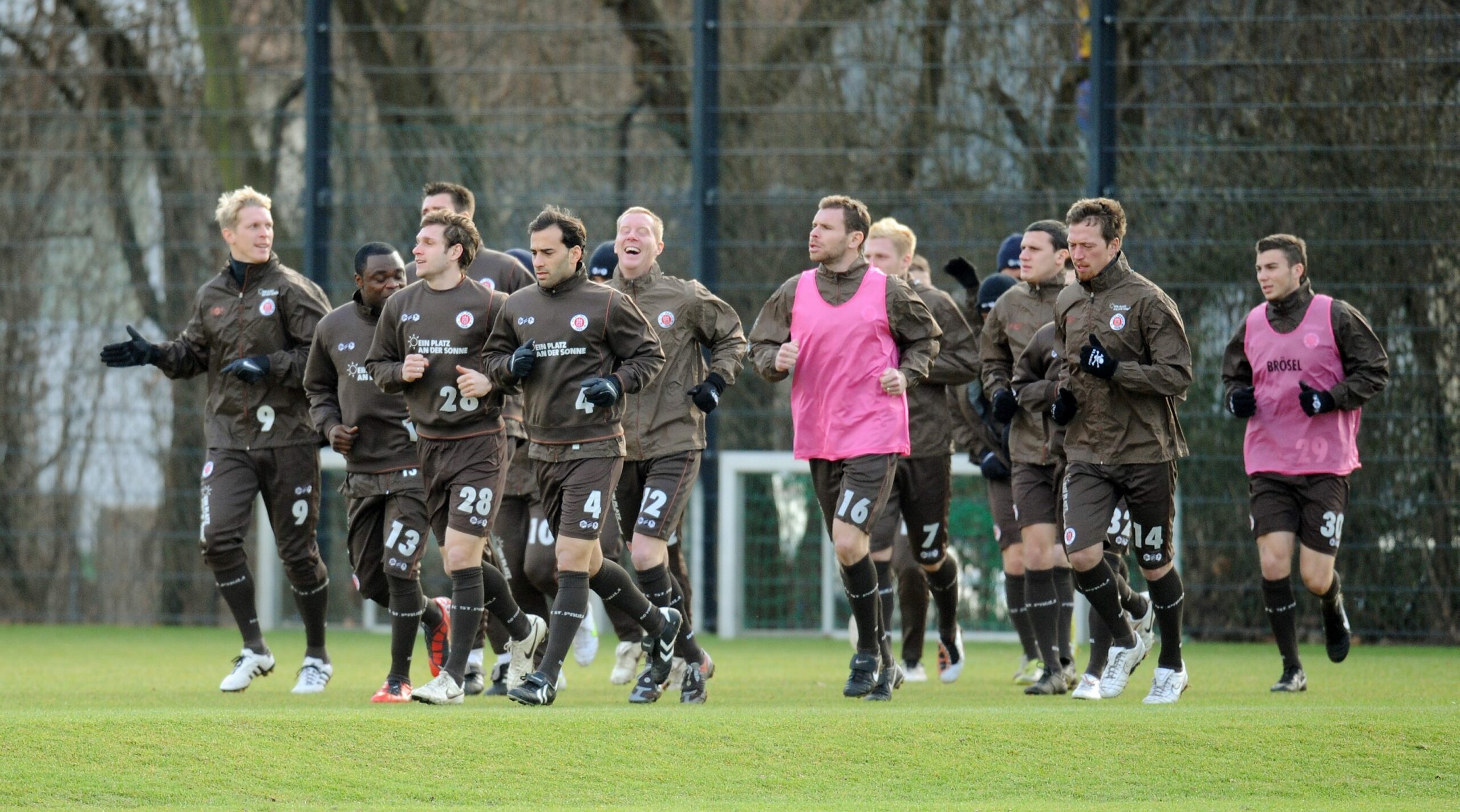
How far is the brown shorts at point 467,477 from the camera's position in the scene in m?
7.82

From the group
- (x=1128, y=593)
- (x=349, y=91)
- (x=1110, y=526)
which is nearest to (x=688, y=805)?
(x=1110, y=526)

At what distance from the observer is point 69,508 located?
45.9 ft

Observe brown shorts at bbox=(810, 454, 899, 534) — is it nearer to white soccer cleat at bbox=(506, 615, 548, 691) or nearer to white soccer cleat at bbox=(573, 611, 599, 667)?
white soccer cleat at bbox=(506, 615, 548, 691)

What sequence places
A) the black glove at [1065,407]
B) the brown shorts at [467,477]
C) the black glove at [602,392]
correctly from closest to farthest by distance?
1. the black glove at [602,392]
2. the brown shorts at [467,477]
3. the black glove at [1065,407]

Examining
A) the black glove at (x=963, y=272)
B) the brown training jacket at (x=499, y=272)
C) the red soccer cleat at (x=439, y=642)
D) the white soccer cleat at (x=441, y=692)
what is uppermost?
the black glove at (x=963, y=272)

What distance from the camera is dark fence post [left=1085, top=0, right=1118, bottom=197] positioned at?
12281mm

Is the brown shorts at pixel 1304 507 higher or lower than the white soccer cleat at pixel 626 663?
higher

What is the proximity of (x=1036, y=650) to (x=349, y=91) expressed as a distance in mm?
6950

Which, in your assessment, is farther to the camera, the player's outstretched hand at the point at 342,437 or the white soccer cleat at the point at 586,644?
the white soccer cleat at the point at 586,644

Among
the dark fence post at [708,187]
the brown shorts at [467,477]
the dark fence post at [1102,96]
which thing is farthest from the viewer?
the dark fence post at [708,187]

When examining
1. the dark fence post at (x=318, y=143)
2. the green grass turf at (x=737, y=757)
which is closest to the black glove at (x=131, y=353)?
the green grass turf at (x=737, y=757)

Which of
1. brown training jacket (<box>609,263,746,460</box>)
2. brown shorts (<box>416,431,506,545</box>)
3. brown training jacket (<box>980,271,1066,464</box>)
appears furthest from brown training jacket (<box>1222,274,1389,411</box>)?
brown shorts (<box>416,431,506,545</box>)

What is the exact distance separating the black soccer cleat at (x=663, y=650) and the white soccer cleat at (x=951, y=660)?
2.14 meters

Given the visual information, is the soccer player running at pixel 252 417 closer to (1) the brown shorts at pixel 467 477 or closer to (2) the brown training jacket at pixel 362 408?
(2) the brown training jacket at pixel 362 408
